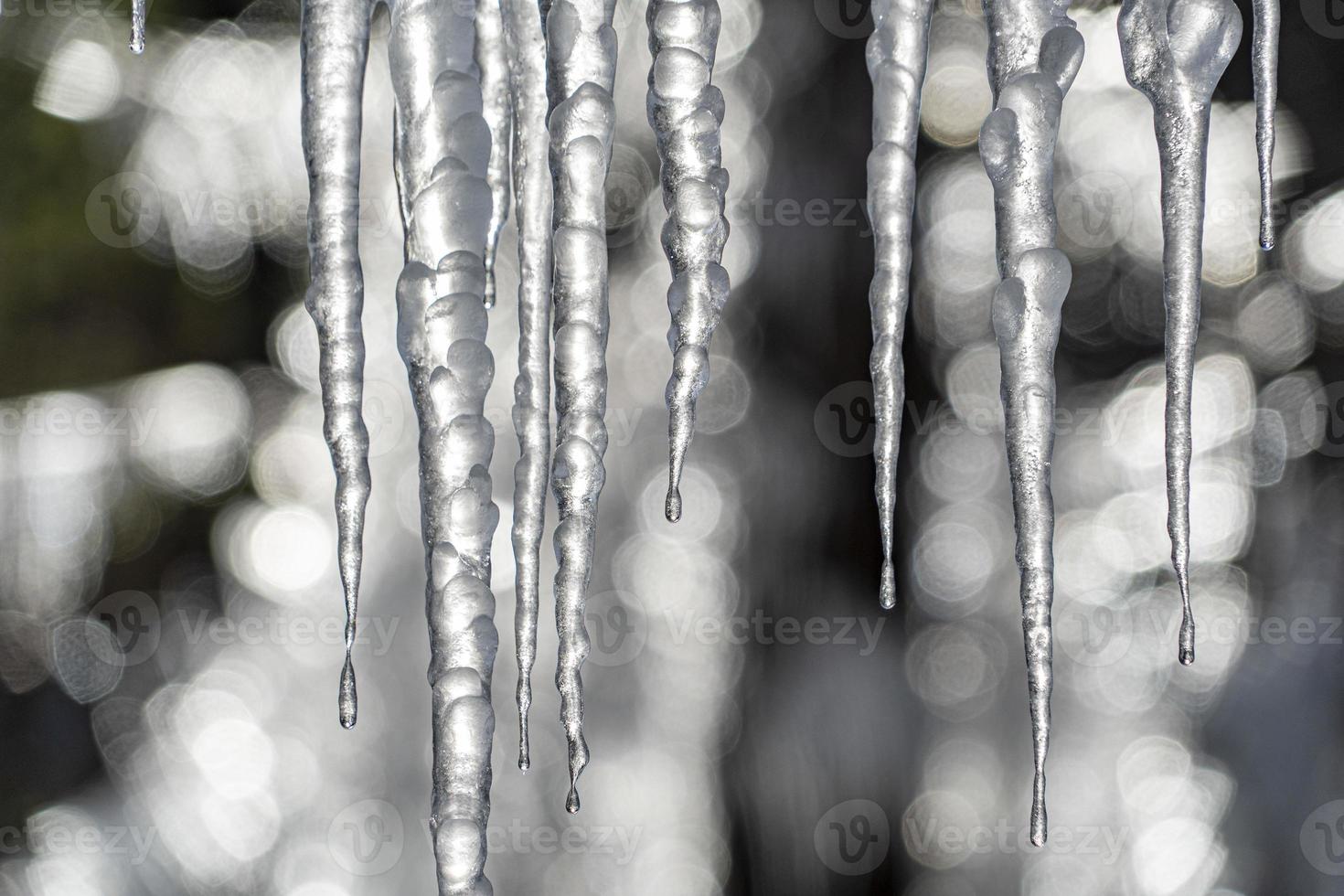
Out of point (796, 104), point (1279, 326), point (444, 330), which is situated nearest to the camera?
point (444, 330)

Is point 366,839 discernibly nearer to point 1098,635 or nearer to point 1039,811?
point 1098,635

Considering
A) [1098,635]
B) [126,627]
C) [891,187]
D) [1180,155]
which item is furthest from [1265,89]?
[126,627]

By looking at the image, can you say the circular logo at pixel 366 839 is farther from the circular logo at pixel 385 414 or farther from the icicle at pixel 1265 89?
the icicle at pixel 1265 89

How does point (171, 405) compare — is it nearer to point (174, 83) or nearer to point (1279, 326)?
point (174, 83)

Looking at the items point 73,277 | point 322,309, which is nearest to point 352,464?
point 322,309

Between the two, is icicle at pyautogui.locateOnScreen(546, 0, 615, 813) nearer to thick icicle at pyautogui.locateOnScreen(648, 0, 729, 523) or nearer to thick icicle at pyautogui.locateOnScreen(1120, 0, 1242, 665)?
thick icicle at pyautogui.locateOnScreen(648, 0, 729, 523)

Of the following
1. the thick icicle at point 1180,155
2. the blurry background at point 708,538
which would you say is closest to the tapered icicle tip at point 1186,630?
the thick icicle at point 1180,155

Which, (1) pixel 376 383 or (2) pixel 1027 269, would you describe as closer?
(2) pixel 1027 269
